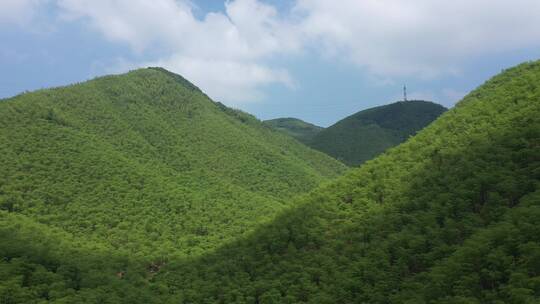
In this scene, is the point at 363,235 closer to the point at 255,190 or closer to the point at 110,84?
the point at 255,190

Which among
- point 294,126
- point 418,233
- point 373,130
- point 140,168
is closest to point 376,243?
point 418,233

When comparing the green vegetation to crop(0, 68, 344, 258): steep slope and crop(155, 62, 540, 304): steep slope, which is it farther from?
crop(0, 68, 344, 258): steep slope

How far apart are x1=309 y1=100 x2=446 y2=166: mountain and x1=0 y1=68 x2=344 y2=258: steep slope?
37.0m

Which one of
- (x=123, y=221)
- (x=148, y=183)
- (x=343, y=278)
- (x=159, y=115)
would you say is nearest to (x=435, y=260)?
(x=343, y=278)

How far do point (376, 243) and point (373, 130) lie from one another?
11400 centimetres

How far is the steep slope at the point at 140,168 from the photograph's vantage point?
34.0 m

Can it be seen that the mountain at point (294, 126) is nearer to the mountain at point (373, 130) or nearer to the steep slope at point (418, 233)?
the mountain at point (373, 130)

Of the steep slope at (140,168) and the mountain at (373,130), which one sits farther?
the mountain at (373,130)

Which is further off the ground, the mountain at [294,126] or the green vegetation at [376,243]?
the mountain at [294,126]

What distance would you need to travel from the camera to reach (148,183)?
42.7m

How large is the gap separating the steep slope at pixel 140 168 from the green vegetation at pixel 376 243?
4.68ft

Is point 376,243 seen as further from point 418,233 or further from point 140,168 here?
point 140,168

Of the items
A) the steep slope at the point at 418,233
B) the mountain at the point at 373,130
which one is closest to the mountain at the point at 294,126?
the mountain at the point at 373,130

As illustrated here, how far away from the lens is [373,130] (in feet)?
427
